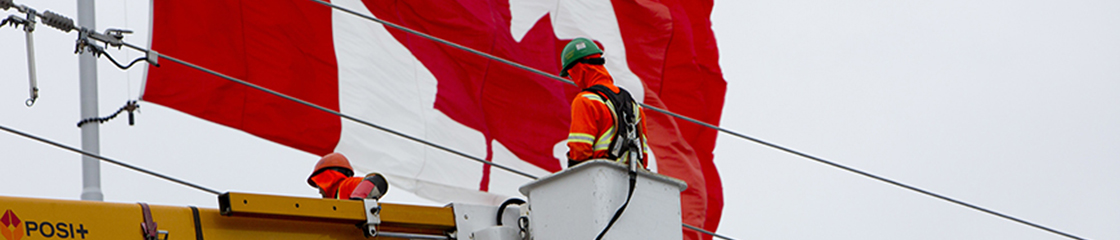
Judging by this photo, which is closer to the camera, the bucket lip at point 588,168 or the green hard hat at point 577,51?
the bucket lip at point 588,168

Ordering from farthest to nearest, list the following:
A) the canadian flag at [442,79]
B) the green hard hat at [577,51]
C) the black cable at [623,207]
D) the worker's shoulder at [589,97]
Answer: the canadian flag at [442,79]
the green hard hat at [577,51]
the worker's shoulder at [589,97]
the black cable at [623,207]

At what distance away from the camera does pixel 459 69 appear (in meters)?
12.1

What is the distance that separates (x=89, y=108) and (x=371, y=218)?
3.48 meters

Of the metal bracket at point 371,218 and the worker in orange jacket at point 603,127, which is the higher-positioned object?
the worker in orange jacket at point 603,127

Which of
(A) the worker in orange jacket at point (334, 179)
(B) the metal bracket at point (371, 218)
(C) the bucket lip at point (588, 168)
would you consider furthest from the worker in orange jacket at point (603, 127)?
(A) the worker in orange jacket at point (334, 179)

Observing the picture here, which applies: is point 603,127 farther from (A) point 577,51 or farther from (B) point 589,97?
(A) point 577,51

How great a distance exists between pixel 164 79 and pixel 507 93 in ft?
13.5

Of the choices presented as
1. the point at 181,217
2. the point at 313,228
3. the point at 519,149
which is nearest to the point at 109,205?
the point at 181,217

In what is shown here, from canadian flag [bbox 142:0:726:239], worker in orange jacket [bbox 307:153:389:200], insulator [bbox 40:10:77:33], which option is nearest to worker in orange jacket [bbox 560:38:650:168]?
worker in orange jacket [bbox 307:153:389:200]

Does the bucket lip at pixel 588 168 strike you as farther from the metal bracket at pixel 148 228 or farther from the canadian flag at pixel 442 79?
the canadian flag at pixel 442 79

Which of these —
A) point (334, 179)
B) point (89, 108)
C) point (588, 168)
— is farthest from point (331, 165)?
point (588, 168)

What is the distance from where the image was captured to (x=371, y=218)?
5.46m

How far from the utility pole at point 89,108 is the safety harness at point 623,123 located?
10.7ft

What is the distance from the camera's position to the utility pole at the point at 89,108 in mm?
7895
